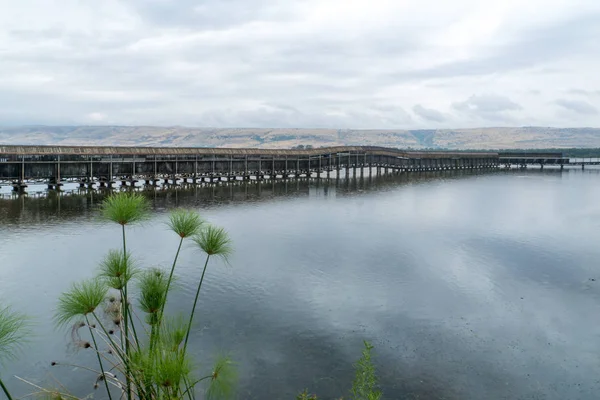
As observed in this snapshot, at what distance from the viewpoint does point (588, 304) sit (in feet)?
68.2

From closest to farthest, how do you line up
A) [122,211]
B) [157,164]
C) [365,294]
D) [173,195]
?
[122,211] → [365,294] → [173,195] → [157,164]

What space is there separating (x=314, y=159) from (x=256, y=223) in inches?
1696

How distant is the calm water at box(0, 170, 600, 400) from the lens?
14.8 m

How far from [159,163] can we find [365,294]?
45.6m

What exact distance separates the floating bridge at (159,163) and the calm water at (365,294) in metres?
8.97

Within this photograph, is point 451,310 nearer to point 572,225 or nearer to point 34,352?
point 34,352

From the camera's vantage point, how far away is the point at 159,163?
61.6 m

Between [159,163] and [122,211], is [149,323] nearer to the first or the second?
[122,211]

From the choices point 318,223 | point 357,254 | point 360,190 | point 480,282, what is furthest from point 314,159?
point 480,282

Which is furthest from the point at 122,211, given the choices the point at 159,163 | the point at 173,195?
the point at 159,163

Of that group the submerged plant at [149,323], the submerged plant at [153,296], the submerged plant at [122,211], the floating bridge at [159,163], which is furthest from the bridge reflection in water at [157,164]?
the submerged plant at [153,296]

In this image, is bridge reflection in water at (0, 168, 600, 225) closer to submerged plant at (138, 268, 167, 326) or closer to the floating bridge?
the floating bridge

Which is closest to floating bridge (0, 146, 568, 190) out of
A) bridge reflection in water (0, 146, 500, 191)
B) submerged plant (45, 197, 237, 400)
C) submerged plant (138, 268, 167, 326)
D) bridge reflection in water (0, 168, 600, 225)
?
bridge reflection in water (0, 146, 500, 191)

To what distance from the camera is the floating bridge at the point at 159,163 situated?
2000 inches
